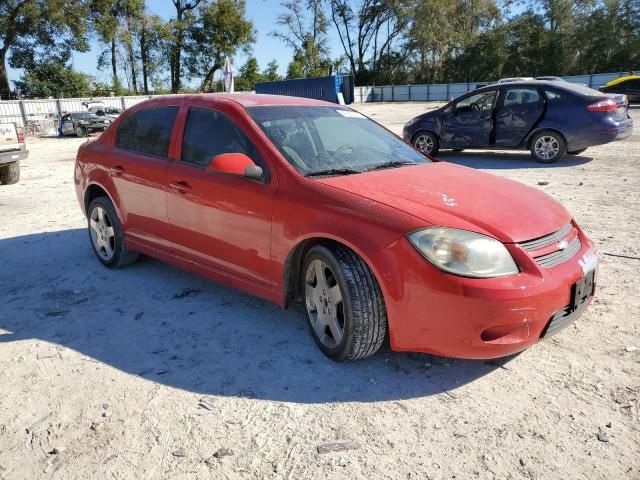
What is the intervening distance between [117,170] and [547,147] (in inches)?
322

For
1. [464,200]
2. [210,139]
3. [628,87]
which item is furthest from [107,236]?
[628,87]

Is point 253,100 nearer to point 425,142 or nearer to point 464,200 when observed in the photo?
point 464,200

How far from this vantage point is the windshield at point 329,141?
345cm

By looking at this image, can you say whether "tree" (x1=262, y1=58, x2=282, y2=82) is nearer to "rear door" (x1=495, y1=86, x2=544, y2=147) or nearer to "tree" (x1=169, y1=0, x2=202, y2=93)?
"tree" (x1=169, y1=0, x2=202, y2=93)

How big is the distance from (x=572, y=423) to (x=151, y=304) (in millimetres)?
3055

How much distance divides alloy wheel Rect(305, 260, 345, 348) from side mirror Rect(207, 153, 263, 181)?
71 centimetres

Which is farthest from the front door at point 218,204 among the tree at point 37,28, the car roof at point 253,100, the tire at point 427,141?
the tree at point 37,28

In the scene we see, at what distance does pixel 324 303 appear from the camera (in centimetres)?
319

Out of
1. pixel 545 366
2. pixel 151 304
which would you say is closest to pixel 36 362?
pixel 151 304

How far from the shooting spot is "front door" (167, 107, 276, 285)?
3391 millimetres

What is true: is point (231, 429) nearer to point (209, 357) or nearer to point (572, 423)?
point (209, 357)

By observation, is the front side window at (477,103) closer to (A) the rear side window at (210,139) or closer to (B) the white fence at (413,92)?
(A) the rear side window at (210,139)

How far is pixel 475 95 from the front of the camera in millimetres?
10539

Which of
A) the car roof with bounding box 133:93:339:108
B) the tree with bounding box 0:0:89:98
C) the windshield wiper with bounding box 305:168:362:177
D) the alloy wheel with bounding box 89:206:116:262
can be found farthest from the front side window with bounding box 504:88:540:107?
the tree with bounding box 0:0:89:98
